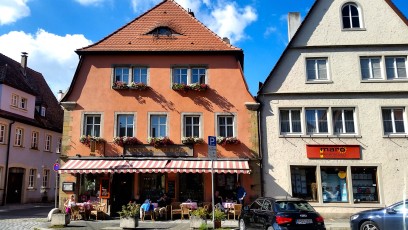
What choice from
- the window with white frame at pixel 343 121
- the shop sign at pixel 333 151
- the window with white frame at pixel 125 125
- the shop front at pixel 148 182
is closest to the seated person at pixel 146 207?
the shop front at pixel 148 182

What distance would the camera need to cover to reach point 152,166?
19188 millimetres

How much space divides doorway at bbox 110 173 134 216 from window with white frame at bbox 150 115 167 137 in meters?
2.65

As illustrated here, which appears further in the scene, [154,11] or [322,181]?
[154,11]

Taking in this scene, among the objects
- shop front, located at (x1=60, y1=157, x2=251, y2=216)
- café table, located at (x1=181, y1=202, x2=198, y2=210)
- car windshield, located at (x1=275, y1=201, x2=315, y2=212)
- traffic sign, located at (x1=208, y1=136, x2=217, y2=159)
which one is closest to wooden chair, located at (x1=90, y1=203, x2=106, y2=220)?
shop front, located at (x1=60, y1=157, x2=251, y2=216)

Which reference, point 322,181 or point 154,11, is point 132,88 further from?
point 322,181

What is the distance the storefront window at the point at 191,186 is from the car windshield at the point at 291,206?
8.47 metres

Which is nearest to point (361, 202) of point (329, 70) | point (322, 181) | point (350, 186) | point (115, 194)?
point (350, 186)

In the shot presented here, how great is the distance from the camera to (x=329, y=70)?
2122 cm

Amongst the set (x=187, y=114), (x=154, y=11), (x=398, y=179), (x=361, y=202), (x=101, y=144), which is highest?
(x=154, y=11)

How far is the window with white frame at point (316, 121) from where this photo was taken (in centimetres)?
2058

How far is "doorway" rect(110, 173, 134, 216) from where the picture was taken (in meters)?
20.2

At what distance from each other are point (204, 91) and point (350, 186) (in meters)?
9.55

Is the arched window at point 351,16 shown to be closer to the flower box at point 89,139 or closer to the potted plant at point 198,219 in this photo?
the potted plant at point 198,219

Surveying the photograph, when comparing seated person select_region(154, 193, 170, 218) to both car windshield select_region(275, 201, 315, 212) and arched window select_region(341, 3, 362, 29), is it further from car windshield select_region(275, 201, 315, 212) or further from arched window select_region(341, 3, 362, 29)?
arched window select_region(341, 3, 362, 29)
